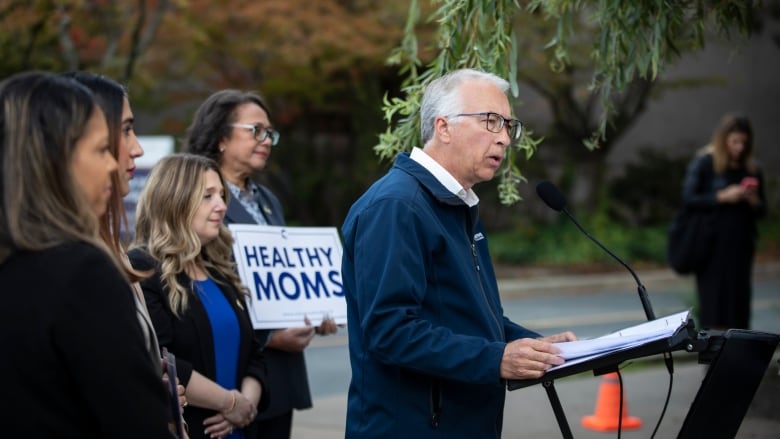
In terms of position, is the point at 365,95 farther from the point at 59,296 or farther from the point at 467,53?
the point at 59,296

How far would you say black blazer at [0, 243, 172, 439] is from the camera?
216cm

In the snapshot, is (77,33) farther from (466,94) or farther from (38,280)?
(38,280)

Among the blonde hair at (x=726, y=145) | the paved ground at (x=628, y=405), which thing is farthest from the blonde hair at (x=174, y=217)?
the blonde hair at (x=726, y=145)

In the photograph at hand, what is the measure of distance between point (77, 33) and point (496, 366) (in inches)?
576

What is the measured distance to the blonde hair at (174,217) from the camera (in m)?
4.24

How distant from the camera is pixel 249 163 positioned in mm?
5051

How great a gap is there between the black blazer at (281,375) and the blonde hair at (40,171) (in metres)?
2.52

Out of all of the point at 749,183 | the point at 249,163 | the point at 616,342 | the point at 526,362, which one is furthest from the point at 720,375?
the point at 749,183

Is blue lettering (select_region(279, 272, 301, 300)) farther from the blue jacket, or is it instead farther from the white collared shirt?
the white collared shirt

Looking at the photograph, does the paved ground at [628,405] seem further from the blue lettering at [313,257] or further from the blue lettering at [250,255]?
the blue lettering at [250,255]

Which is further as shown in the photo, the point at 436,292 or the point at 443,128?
the point at 443,128

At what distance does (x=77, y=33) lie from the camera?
1645 cm

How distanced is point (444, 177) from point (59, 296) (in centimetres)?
161

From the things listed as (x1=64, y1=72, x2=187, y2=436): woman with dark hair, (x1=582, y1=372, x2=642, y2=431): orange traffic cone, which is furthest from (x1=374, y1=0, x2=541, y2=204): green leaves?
(x1=582, y1=372, x2=642, y2=431): orange traffic cone
